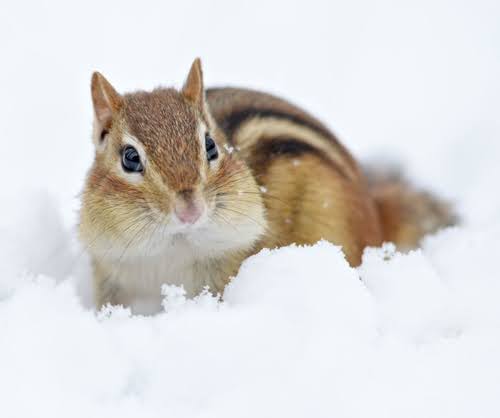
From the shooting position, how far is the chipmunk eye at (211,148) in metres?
3.04

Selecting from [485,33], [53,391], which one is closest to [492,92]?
[485,33]

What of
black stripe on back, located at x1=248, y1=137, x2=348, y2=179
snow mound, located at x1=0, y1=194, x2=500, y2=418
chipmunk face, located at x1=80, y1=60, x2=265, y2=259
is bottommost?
snow mound, located at x1=0, y1=194, x2=500, y2=418

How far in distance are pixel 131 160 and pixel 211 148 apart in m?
0.32

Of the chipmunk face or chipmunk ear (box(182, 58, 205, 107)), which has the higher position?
chipmunk ear (box(182, 58, 205, 107))

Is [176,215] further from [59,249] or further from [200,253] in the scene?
[59,249]

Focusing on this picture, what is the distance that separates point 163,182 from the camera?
2.78 meters

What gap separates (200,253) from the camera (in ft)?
10.1

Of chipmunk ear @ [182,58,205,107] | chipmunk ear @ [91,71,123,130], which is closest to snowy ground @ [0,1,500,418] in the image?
chipmunk ear @ [91,71,123,130]

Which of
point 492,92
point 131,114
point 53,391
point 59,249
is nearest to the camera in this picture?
point 53,391

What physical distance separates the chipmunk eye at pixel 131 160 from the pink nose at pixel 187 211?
1.05 feet

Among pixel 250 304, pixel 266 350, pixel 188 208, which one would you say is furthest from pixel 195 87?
pixel 266 350

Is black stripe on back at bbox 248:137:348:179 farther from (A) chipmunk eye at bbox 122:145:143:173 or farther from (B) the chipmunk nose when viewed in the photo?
(B) the chipmunk nose

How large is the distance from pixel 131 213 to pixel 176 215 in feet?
0.90

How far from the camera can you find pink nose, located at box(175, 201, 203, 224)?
2672mm
